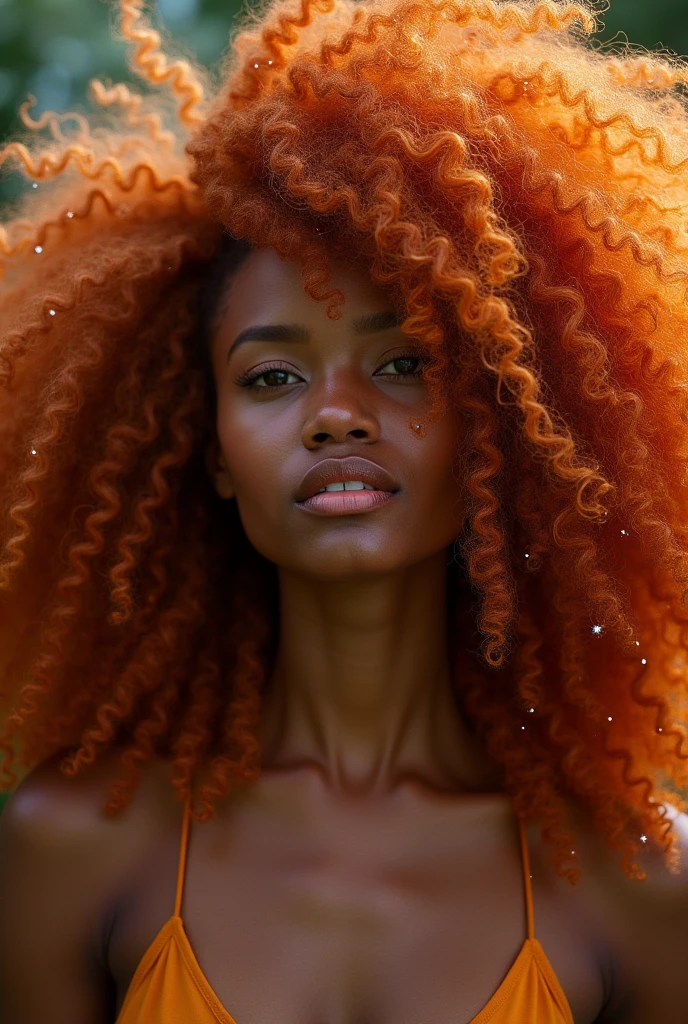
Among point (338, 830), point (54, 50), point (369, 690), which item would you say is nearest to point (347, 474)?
point (369, 690)

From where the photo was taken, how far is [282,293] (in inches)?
81.9

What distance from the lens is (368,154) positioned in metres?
1.91

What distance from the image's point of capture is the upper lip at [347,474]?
197cm

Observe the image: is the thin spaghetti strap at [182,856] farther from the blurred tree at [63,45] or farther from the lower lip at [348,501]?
the blurred tree at [63,45]

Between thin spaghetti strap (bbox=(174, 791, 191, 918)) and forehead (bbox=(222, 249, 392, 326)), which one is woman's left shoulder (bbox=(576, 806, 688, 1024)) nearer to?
thin spaghetti strap (bbox=(174, 791, 191, 918))

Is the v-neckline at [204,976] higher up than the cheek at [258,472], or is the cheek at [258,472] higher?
the cheek at [258,472]

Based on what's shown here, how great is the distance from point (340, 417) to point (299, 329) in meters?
0.20

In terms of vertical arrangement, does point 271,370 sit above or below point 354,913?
above

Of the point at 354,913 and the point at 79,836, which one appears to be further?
the point at 79,836

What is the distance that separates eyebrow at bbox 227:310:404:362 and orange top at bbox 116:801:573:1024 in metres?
1.00

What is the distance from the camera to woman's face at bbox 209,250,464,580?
1.99 m

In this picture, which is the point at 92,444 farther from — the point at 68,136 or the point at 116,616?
the point at 68,136

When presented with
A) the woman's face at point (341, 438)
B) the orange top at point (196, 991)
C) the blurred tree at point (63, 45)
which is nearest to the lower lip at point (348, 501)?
the woman's face at point (341, 438)

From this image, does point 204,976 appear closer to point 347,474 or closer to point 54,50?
point 347,474
